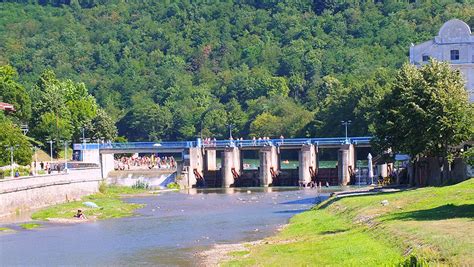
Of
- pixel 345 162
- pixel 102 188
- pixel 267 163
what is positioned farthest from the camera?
pixel 267 163

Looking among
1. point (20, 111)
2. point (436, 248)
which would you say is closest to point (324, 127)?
point (20, 111)

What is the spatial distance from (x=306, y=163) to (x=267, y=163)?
501 centimetres

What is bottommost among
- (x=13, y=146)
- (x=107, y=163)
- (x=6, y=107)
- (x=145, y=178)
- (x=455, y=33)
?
(x=145, y=178)

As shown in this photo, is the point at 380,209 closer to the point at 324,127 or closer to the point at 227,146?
the point at 227,146

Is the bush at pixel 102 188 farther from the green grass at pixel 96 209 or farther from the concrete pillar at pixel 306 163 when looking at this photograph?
the concrete pillar at pixel 306 163

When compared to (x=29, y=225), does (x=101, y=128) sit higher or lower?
higher

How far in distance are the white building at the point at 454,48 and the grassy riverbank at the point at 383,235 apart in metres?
43.8

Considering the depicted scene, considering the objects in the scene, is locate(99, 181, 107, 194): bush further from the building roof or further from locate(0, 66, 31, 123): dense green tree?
the building roof

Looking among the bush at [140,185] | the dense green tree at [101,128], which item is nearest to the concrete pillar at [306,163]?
the bush at [140,185]

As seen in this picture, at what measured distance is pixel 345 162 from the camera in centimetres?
13325

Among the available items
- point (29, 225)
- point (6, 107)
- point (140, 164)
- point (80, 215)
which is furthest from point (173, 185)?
point (29, 225)

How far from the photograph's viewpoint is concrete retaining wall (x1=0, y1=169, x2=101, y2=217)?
86.3 meters

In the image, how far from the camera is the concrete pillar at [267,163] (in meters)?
136

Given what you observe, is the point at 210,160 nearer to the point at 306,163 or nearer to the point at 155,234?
the point at 306,163
